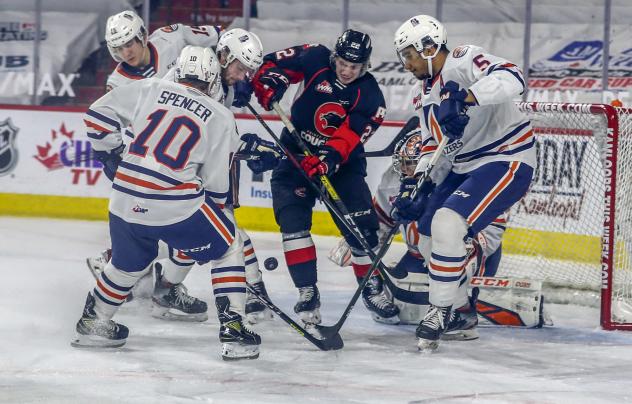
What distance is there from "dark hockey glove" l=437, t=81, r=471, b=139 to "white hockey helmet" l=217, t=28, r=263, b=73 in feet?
2.27

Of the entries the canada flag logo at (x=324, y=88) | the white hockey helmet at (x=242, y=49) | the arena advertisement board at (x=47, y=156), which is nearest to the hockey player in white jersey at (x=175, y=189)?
the white hockey helmet at (x=242, y=49)

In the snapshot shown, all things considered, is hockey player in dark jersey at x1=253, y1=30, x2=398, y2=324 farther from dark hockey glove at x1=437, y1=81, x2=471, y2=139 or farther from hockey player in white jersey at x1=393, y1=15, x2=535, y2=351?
dark hockey glove at x1=437, y1=81, x2=471, y2=139

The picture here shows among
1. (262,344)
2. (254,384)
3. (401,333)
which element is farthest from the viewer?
(401,333)

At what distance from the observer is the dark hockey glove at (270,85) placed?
416cm

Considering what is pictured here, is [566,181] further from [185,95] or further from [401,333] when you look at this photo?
[185,95]

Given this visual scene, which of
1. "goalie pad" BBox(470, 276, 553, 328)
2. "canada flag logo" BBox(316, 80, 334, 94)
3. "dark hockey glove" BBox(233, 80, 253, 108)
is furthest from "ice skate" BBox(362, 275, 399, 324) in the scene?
"dark hockey glove" BBox(233, 80, 253, 108)

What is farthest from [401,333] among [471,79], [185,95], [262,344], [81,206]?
[81,206]

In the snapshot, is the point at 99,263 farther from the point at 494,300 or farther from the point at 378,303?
the point at 494,300

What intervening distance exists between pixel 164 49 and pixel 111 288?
1277 mm

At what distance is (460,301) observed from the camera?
13.0 feet

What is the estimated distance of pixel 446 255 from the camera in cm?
366

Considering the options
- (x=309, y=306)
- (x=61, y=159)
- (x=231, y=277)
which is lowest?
(x=309, y=306)

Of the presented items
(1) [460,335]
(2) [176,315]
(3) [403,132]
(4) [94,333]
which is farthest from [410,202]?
(3) [403,132]

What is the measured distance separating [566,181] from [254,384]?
7.19ft
